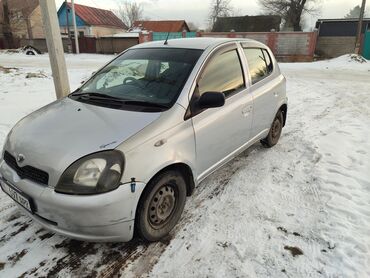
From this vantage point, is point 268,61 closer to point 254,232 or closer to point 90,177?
point 254,232

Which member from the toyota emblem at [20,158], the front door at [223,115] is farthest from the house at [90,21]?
the toyota emblem at [20,158]

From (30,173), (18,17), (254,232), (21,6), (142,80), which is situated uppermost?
(21,6)

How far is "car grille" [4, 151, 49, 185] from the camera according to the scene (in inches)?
96.0

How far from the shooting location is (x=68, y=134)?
2617mm

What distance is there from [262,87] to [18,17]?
137 feet

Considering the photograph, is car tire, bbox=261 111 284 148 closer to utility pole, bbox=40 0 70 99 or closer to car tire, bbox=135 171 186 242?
car tire, bbox=135 171 186 242

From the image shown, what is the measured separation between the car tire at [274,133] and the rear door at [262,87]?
11.2 inches

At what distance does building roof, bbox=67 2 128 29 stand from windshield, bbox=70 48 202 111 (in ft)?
153

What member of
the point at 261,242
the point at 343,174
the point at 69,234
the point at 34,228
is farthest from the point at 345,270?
the point at 34,228

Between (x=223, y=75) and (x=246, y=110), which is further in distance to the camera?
(x=246, y=110)

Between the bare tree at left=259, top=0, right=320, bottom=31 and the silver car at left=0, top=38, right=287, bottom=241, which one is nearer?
the silver car at left=0, top=38, right=287, bottom=241

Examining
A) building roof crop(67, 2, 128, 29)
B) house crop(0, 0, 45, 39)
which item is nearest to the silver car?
house crop(0, 0, 45, 39)

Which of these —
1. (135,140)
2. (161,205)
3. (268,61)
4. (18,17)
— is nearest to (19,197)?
(135,140)

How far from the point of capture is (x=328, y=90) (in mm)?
10227
